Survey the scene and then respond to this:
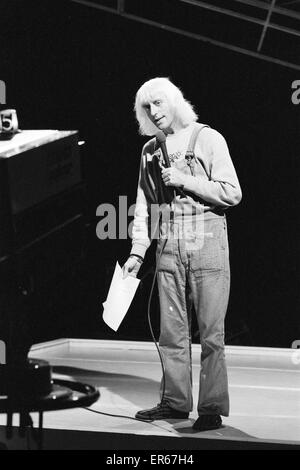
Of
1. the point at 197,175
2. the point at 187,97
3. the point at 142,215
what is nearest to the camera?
the point at 197,175

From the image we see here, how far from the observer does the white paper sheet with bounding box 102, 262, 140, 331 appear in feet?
9.48

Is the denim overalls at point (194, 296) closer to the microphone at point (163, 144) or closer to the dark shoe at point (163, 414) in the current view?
the dark shoe at point (163, 414)

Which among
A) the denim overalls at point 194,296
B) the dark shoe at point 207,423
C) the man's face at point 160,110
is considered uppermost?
the man's face at point 160,110

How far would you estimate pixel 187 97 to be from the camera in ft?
15.3

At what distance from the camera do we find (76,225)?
86.0 inches

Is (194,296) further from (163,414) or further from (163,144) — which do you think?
(163,144)

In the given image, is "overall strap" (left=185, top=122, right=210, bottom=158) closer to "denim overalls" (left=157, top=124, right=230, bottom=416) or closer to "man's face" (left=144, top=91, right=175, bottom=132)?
"denim overalls" (left=157, top=124, right=230, bottom=416)

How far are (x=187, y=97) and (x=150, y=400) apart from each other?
6.38 ft

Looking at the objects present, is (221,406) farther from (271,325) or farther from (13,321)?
(271,325)

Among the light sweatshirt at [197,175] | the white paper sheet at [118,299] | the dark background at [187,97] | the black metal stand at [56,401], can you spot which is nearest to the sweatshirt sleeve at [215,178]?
the light sweatshirt at [197,175]

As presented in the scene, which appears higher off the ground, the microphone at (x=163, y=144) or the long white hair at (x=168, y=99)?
the long white hair at (x=168, y=99)

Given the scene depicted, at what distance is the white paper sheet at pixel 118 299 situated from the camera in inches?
114

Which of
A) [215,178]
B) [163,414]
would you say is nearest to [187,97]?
[215,178]

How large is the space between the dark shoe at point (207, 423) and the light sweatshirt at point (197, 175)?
2.31 ft
